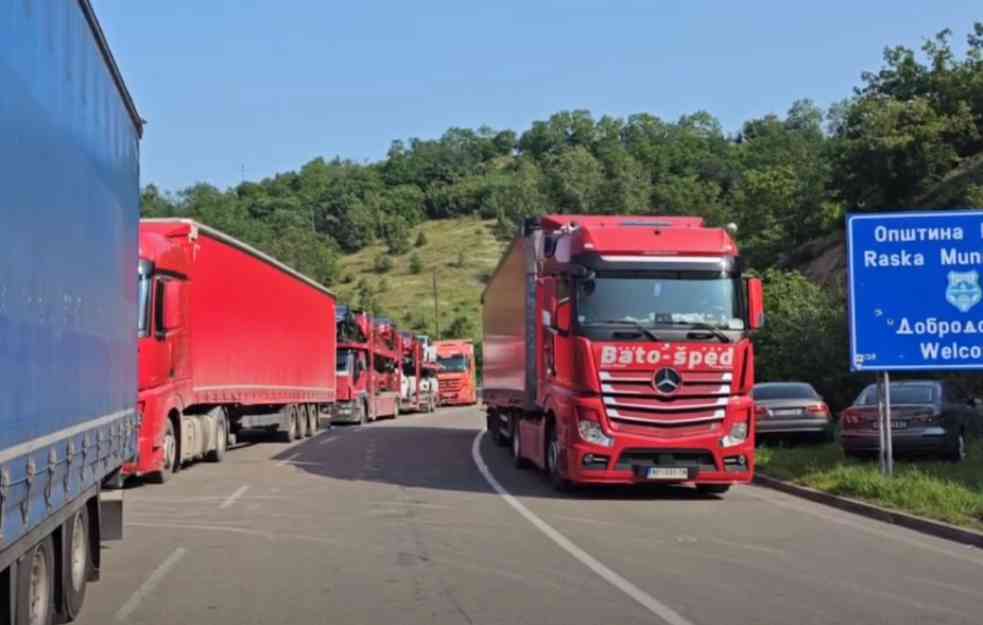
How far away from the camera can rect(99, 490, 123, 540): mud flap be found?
32.0 feet

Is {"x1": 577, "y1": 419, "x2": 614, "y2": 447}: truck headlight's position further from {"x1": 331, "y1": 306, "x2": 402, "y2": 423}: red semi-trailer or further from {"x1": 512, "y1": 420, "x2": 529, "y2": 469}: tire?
{"x1": 331, "y1": 306, "x2": 402, "y2": 423}: red semi-trailer

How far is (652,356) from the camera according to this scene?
16.2 metres

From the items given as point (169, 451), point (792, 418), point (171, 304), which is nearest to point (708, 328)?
point (171, 304)

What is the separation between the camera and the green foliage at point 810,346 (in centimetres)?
3450

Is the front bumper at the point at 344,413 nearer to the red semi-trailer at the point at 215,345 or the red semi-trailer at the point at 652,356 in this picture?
the red semi-trailer at the point at 215,345

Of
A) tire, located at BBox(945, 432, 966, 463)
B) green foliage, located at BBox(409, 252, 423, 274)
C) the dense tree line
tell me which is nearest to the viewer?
tire, located at BBox(945, 432, 966, 463)

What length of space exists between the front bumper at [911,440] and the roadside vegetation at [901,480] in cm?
27

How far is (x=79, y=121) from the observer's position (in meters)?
7.46

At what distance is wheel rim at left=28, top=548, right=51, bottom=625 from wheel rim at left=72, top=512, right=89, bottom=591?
0.76m

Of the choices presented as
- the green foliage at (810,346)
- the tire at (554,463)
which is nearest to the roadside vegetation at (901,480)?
the tire at (554,463)

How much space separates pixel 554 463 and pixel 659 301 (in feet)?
9.54

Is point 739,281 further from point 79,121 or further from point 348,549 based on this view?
point 79,121

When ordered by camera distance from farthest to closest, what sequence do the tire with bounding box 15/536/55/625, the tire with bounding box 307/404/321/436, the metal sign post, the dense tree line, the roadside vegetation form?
the dense tree line → the tire with bounding box 307/404/321/436 → the metal sign post → the roadside vegetation → the tire with bounding box 15/536/55/625

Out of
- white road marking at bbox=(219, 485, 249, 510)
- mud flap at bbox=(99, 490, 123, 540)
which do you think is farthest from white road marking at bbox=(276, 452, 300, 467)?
mud flap at bbox=(99, 490, 123, 540)
